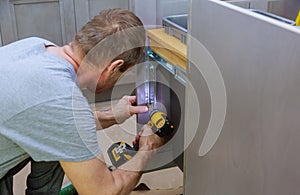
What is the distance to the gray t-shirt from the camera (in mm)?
994

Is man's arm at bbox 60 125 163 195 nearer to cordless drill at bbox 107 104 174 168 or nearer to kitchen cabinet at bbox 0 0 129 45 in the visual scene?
cordless drill at bbox 107 104 174 168

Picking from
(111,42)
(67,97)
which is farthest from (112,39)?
(67,97)

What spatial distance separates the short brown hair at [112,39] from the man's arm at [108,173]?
0.30 m

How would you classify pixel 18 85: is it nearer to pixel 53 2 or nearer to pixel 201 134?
pixel 201 134

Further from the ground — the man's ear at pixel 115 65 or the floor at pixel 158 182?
the man's ear at pixel 115 65

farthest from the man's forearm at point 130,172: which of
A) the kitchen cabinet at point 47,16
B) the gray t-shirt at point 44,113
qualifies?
the kitchen cabinet at point 47,16

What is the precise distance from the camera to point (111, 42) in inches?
43.8

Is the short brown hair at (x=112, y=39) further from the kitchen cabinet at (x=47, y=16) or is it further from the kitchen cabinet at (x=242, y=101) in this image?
the kitchen cabinet at (x=47, y=16)

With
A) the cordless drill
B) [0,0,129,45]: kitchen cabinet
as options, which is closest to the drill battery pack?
the cordless drill

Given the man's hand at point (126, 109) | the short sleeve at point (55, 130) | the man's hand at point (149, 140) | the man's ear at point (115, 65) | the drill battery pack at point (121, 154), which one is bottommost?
the drill battery pack at point (121, 154)

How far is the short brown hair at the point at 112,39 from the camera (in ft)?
3.66

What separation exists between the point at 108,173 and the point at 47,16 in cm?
163

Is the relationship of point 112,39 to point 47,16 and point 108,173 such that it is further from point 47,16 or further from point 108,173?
point 47,16

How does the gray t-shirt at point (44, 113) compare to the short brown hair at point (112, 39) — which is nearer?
the gray t-shirt at point (44, 113)
